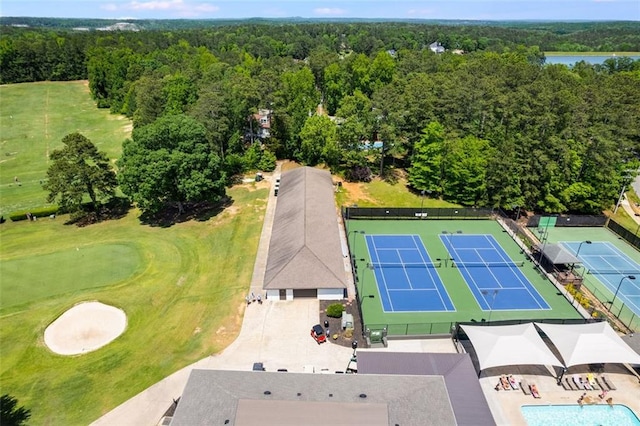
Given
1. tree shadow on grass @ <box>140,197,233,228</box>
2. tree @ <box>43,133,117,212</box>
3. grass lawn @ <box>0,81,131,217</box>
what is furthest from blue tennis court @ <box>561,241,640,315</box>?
grass lawn @ <box>0,81,131,217</box>

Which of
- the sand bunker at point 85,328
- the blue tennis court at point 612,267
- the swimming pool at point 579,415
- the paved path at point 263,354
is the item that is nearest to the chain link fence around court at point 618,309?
the blue tennis court at point 612,267

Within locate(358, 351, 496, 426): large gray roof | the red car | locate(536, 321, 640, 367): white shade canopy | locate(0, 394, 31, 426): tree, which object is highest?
locate(358, 351, 496, 426): large gray roof

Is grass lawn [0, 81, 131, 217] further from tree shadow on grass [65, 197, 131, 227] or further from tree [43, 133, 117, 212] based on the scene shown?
tree [43, 133, 117, 212]

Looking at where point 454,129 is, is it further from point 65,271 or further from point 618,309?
point 65,271

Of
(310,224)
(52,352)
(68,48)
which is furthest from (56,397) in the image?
(68,48)

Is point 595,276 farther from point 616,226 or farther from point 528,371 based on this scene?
point 528,371

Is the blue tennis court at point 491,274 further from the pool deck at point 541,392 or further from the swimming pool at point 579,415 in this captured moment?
the swimming pool at point 579,415

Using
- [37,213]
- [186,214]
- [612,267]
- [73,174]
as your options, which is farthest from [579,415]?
[37,213]

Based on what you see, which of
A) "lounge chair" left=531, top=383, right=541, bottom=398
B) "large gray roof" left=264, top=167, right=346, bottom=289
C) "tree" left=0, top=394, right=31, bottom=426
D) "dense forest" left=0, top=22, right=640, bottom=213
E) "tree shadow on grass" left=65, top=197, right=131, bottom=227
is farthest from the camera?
"dense forest" left=0, top=22, right=640, bottom=213
